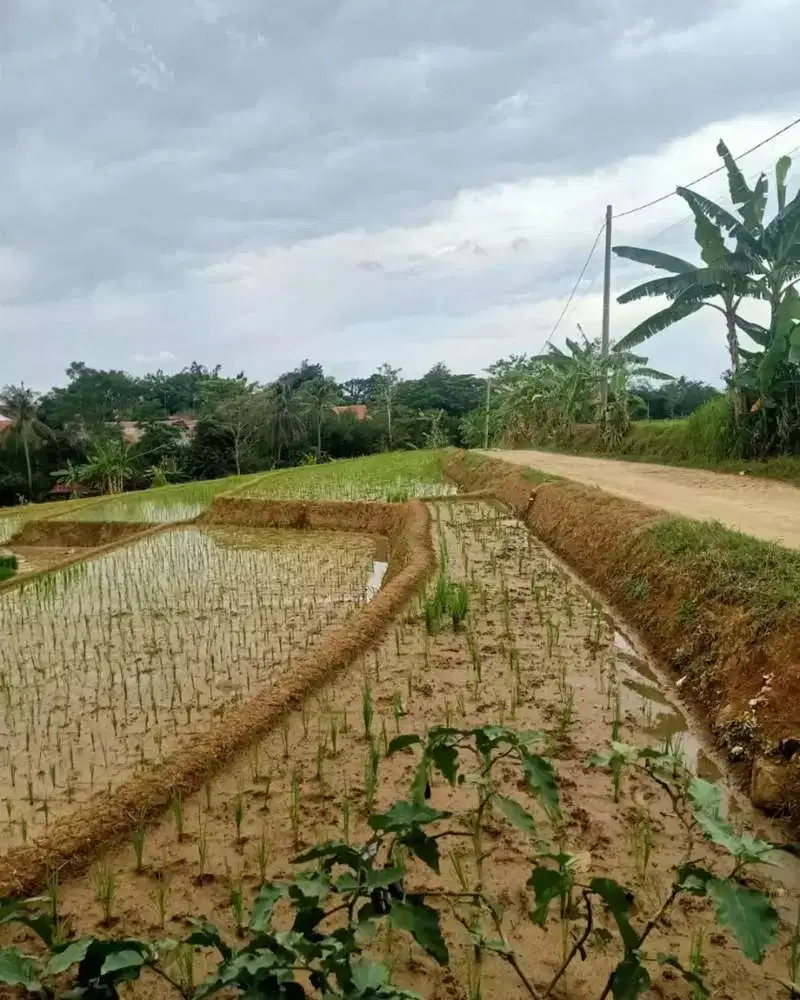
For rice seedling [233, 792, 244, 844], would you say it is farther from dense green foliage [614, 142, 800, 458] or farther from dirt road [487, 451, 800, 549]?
dense green foliage [614, 142, 800, 458]

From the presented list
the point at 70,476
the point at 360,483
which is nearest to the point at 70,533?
the point at 360,483

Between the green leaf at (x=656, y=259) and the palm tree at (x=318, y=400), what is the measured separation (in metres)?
24.3

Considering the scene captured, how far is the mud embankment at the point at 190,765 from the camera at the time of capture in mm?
2627

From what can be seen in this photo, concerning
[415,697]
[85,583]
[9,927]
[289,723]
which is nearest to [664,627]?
[415,697]

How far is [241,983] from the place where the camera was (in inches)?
49.0

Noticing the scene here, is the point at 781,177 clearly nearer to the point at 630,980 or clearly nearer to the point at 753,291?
the point at 753,291

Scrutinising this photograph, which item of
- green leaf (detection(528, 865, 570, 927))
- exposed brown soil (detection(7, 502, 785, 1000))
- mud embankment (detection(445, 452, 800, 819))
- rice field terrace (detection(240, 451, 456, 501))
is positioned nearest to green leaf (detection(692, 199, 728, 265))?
mud embankment (detection(445, 452, 800, 819))

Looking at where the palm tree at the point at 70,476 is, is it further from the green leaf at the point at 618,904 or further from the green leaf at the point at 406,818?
the green leaf at the point at 618,904

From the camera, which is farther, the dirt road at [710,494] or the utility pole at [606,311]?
the utility pole at [606,311]

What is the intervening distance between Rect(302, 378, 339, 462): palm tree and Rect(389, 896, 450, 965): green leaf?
34.8 m

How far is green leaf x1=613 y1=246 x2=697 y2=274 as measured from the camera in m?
12.2

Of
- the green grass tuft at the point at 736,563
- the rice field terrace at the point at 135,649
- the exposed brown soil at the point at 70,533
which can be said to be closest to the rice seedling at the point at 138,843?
the rice field terrace at the point at 135,649

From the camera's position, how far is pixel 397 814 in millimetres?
1396

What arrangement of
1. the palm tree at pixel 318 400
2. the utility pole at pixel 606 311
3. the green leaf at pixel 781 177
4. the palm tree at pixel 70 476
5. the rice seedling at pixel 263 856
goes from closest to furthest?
the rice seedling at pixel 263 856 → the green leaf at pixel 781 177 → the utility pole at pixel 606 311 → the palm tree at pixel 70 476 → the palm tree at pixel 318 400
